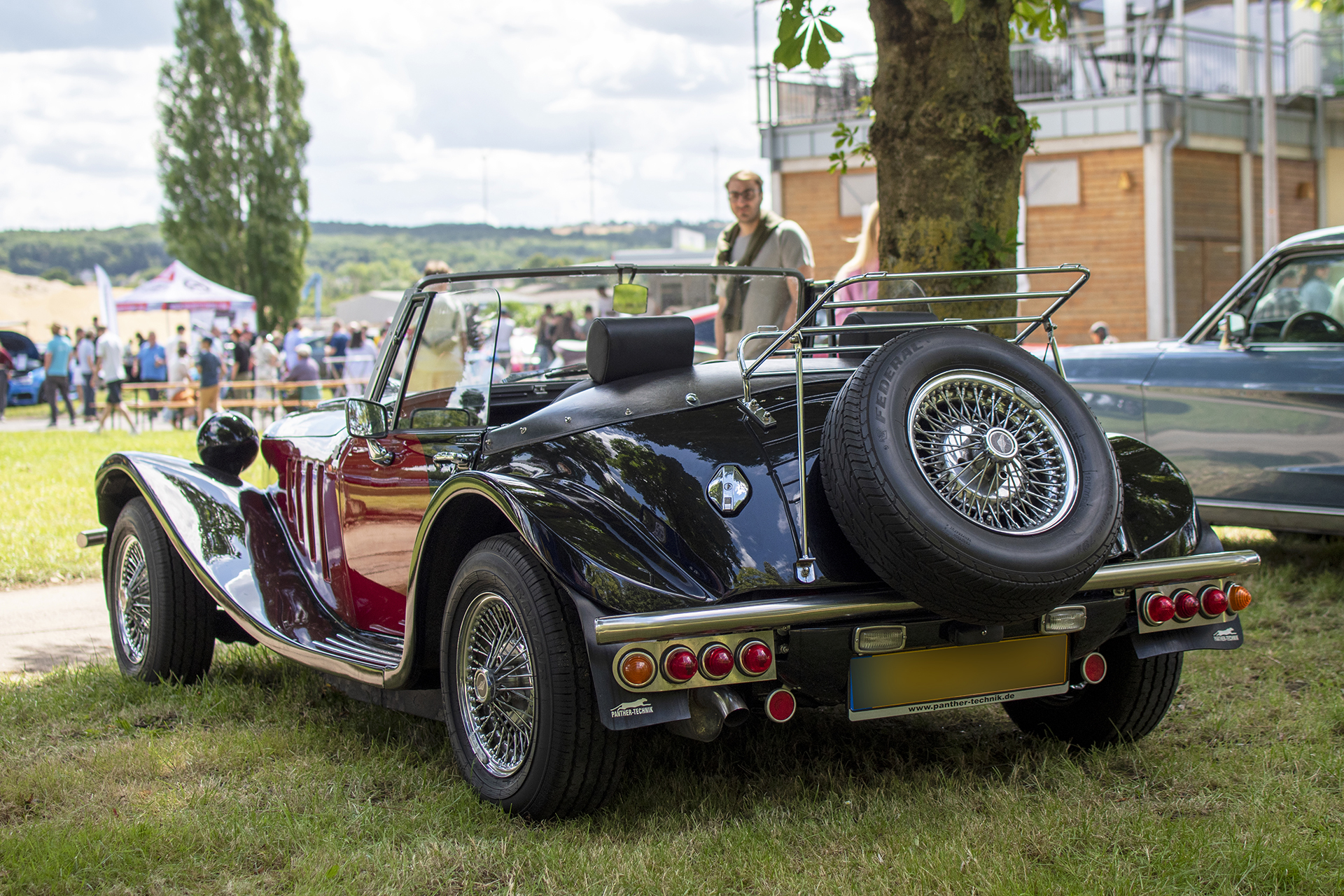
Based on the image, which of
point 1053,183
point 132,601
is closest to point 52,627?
point 132,601

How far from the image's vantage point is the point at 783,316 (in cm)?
455

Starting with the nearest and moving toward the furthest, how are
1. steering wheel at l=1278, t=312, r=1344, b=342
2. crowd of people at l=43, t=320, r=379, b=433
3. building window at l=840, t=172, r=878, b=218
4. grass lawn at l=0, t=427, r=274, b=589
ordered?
steering wheel at l=1278, t=312, r=1344, b=342, grass lawn at l=0, t=427, r=274, b=589, crowd of people at l=43, t=320, r=379, b=433, building window at l=840, t=172, r=878, b=218

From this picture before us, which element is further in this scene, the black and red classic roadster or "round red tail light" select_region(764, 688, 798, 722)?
A: "round red tail light" select_region(764, 688, 798, 722)

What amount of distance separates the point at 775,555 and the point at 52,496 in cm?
964

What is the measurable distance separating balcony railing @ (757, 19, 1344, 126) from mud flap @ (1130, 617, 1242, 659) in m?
19.5

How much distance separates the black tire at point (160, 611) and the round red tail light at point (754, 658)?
2.62 meters

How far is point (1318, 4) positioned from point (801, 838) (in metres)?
13.5

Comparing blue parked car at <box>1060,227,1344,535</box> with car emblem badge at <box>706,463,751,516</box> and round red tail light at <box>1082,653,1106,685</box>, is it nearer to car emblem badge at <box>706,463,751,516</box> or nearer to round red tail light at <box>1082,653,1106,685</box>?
round red tail light at <box>1082,653,1106,685</box>

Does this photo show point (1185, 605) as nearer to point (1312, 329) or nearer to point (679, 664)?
point (679, 664)

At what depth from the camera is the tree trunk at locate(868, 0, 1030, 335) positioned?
19.0 feet

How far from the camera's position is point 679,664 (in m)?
2.74

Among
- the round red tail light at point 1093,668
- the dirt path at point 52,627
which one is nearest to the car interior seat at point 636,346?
the round red tail light at point 1093,668

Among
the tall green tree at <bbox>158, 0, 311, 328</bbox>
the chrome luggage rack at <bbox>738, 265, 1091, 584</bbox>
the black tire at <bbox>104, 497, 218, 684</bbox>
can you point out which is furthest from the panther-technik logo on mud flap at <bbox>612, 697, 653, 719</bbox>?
the tall green tree at <bbox>158, 0, 311, 328</bbox>

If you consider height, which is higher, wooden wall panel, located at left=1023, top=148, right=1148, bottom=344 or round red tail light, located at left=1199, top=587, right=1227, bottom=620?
wooden wall panel, located at left=1023, top=148, right=1148, bottom=344
